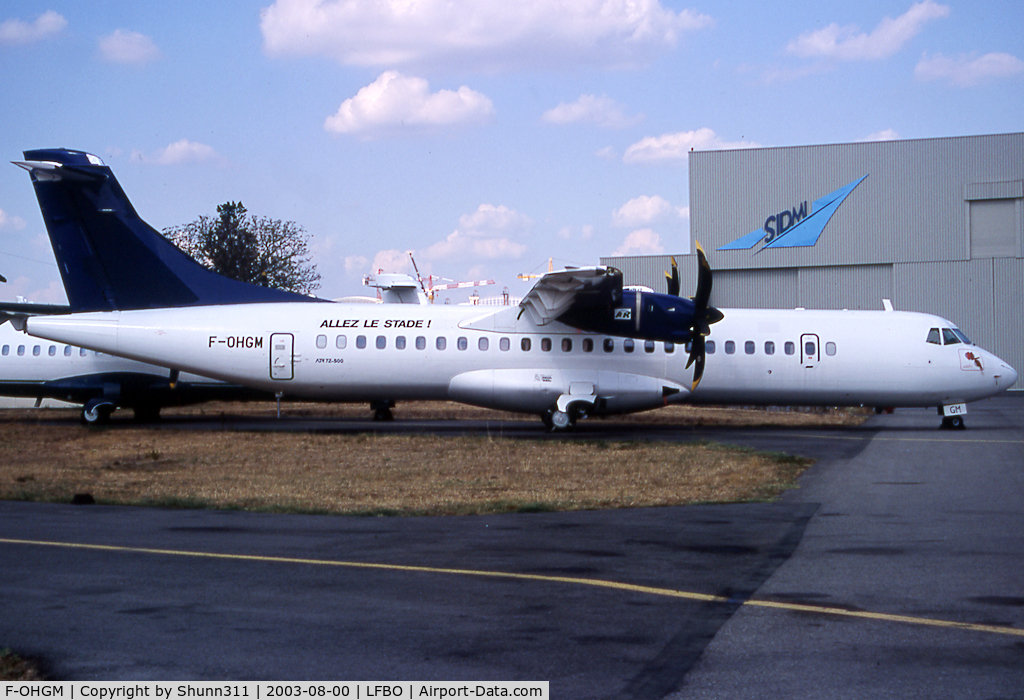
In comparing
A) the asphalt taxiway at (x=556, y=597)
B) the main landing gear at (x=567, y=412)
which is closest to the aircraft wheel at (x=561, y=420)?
the main landing gear at (x=567, y=412)

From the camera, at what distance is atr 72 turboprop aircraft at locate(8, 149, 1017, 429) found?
2292 cm

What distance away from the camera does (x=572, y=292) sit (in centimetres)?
2177

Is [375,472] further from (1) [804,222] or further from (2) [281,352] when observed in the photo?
(1) [804,222]

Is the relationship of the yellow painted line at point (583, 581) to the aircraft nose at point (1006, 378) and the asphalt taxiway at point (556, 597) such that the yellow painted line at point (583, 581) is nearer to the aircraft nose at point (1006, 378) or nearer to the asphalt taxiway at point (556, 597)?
the asphalt taxiway at point (556, 597)

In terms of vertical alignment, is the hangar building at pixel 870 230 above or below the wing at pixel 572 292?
above

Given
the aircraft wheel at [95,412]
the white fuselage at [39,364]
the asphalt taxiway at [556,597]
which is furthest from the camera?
the white fuselage at [39,364]

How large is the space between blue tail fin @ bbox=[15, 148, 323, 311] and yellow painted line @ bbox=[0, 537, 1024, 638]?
1519 cm

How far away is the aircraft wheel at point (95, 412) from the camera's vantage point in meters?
26.0

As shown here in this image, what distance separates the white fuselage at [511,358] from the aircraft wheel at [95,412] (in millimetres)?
3867

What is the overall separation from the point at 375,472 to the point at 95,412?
1406 cm

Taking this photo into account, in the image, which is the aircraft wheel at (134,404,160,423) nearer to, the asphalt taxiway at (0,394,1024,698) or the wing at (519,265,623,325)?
the wing at (519,265,623,325)

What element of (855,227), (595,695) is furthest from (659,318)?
(855,227)

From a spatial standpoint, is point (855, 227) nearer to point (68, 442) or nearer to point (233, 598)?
point (68, 442)
